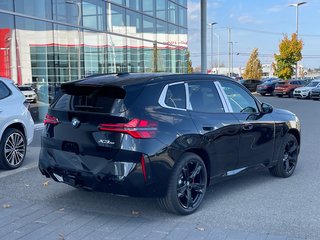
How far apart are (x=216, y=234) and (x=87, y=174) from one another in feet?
5.09

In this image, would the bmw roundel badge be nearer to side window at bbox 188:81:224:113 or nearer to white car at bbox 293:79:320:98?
side window at bbox 188:81:224:113

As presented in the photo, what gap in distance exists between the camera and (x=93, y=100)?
4.85 meters

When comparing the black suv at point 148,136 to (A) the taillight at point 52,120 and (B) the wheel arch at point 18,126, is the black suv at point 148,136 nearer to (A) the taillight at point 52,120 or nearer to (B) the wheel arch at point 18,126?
(A) the taillight at point 52,120

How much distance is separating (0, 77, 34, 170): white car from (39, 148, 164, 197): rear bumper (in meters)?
2.73

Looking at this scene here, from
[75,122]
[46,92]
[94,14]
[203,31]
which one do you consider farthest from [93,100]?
[94,14]

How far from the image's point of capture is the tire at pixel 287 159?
6676 mm

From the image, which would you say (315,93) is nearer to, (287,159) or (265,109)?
(287,159)

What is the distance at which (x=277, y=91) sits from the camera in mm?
37250

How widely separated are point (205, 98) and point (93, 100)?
1.50m

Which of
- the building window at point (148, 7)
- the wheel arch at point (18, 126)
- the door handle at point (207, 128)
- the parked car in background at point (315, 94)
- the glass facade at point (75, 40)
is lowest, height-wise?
the parked car in background at point (315, 94)

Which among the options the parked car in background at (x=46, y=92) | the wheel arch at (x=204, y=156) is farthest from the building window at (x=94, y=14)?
the wheel arch at (x=204, y=156)

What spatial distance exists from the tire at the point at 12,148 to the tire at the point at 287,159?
4396 millimetres

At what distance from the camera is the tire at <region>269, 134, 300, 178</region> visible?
6.68 m

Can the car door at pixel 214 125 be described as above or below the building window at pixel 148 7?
below
